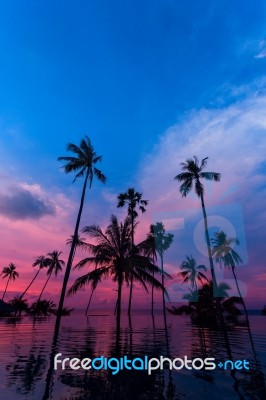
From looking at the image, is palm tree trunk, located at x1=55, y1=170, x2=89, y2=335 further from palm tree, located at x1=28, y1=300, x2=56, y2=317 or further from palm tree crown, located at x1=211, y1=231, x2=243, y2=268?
palm tree, located at x1=28, y1=300, x2=56, y2=317

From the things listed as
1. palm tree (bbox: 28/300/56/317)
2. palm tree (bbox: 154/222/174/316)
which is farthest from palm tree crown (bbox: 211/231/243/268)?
palm tree (bbox: 28/300/56/317)

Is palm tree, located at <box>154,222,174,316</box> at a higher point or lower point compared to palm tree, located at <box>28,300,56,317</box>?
higher

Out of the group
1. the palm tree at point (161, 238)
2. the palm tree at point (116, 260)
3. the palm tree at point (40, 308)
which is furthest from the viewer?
the palm tree at point (40, 308)

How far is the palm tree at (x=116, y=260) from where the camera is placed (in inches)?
744

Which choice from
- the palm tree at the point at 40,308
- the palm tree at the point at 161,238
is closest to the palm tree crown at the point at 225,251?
the palm tree at the point at 161,238

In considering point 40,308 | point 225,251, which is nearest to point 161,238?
point 225,251

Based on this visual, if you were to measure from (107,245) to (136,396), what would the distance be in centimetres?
1367

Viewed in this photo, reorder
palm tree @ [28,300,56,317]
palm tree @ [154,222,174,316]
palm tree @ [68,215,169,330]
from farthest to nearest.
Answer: palm tree @ [28,300,56,317]
palm tree @ [154,222,174,316]
palm tree @ [68,215,169,330]

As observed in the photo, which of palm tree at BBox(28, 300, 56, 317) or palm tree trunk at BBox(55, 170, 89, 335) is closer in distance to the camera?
palm tree trunk at BBox(55, 170, 89, 335)

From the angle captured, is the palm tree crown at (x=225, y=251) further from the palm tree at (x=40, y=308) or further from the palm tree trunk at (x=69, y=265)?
the palm tree at (x=40, y=308)

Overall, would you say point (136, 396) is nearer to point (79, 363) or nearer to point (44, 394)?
point (44, 394)

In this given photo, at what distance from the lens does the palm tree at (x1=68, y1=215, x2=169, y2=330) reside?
1891cm

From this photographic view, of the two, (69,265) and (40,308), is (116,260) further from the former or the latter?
(40,308)

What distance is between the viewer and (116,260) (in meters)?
19.9
